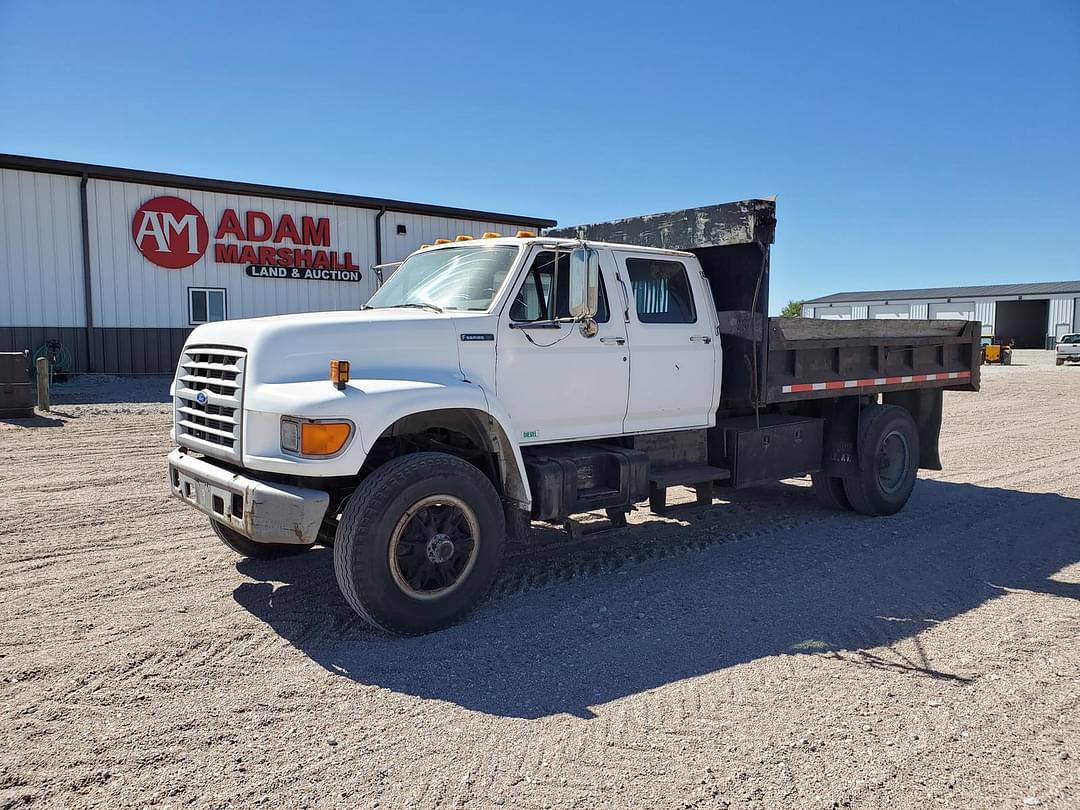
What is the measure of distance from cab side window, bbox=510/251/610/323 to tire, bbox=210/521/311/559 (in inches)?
98.3

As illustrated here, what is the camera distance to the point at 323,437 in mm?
4512

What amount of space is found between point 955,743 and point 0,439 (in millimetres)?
12361

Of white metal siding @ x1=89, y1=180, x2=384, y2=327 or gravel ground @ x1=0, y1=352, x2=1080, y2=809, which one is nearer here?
gravel ground @ x1=0, y1=352, x2=1080, y2=809

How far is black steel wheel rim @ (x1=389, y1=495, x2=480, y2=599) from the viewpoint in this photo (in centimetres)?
480

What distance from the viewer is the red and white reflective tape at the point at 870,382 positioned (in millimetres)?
7297

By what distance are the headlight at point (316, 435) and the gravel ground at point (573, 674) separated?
1148 millimetres

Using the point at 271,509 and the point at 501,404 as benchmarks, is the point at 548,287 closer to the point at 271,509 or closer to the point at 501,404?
the point at 501,404

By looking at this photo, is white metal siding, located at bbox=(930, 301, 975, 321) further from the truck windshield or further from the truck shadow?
the truck windshield

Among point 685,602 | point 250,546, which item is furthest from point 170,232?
point 685,602

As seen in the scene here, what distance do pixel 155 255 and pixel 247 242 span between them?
2.36 m

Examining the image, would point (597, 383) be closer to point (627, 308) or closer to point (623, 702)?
point (627, 308)

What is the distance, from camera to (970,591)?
18.9 feet

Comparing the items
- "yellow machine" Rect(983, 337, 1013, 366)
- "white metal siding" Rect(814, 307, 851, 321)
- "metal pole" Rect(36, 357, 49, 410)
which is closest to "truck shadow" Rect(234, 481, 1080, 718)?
"metal pole" Rect(36, 357, 49, 410)

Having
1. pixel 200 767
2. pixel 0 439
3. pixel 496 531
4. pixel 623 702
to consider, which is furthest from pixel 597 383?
pixel 0 439
